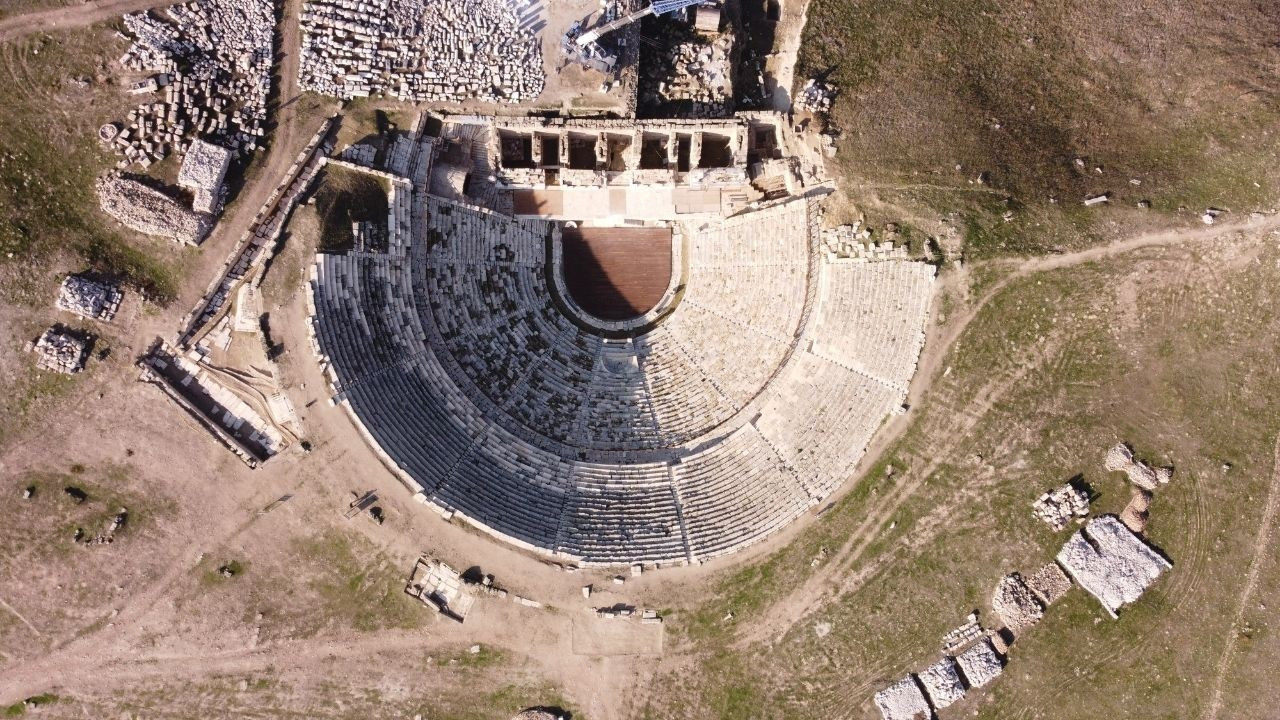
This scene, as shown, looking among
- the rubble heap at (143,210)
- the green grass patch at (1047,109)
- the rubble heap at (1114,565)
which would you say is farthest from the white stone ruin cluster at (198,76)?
the rubble heap at (1114,565)

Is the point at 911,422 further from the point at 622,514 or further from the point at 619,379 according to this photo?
the point at 619,379

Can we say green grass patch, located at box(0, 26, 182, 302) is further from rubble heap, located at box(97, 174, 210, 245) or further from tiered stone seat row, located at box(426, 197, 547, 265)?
tiered stone seat row, located at box(426, 197, 547, 265)

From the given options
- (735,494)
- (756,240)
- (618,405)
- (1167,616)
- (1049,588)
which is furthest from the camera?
(618,405)

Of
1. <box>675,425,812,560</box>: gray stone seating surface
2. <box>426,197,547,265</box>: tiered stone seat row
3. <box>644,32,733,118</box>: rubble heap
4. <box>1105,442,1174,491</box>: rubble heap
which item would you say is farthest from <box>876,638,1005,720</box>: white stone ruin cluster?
<box>644,32,733,118</box>: rubble heap

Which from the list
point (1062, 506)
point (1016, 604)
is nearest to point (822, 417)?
point (1062, 506)

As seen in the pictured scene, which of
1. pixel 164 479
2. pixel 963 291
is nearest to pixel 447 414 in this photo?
pixel 164 479
